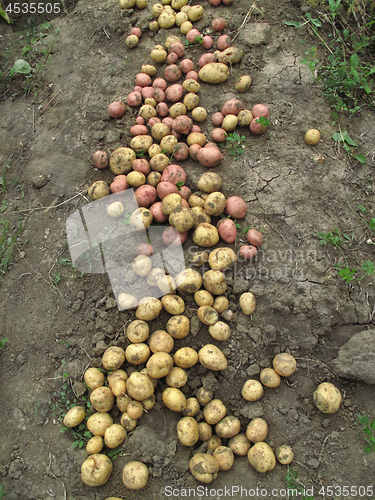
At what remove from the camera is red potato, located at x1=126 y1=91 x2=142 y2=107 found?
3.69 meters

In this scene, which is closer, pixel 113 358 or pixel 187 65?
pixel 113 358

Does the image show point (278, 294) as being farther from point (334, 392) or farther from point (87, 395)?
point (87, 395)

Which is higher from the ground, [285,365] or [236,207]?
[236,207]

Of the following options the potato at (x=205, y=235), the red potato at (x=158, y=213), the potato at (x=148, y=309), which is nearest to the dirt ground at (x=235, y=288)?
the potato at (x=148, y=309)

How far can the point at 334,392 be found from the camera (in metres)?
2.52

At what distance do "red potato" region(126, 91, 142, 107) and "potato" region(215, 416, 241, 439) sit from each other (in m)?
3.19

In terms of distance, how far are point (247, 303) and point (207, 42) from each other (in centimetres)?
308

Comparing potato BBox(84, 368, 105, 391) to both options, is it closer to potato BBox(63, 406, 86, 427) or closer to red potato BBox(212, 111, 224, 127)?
potato BBox(63, 406, 86, 427)

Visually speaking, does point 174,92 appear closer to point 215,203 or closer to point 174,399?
point 215,203

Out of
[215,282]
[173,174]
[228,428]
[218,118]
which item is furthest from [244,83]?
[228,428]

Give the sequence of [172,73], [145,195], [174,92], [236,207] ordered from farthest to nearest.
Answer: [172,73] → [174,92] → [145,195] → [236,207]

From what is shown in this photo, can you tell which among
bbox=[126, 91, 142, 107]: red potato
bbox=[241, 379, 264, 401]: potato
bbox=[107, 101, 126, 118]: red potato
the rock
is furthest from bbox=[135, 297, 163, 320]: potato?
bbox=[126, 91, 142, 107]: red potato

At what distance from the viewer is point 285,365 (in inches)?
101

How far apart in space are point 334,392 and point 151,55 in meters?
3.91
